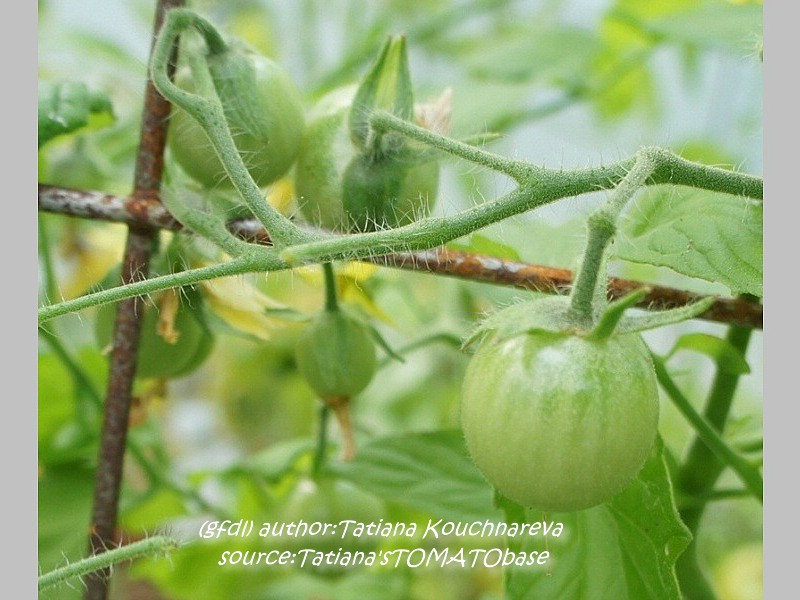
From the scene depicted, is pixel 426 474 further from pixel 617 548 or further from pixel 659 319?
pixel 659 319

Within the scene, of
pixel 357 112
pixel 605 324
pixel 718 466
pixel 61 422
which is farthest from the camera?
pixel 61 422

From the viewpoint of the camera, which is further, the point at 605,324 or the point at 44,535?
the point at 44,535

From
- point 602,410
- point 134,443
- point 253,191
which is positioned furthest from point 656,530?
point 134,443

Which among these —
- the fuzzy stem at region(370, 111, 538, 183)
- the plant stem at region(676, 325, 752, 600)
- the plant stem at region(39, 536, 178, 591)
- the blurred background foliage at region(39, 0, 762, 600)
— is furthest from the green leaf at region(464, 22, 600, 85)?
the plant stem at region(39, 536, 178, 591)

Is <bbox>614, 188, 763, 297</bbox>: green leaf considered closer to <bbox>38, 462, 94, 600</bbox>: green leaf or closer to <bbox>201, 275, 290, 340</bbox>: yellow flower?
<bbox>201, 275, 290, 340</bbox>: yellow flower

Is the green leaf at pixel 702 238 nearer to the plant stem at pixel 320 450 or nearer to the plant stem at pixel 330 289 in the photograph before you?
the plant stem at pixel 330 289

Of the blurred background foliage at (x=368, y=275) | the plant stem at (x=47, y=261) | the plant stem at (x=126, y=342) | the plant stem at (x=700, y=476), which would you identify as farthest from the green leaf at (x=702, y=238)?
the plant stem at (x=47, y=261)

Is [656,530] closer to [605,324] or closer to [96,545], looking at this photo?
[605,324]
